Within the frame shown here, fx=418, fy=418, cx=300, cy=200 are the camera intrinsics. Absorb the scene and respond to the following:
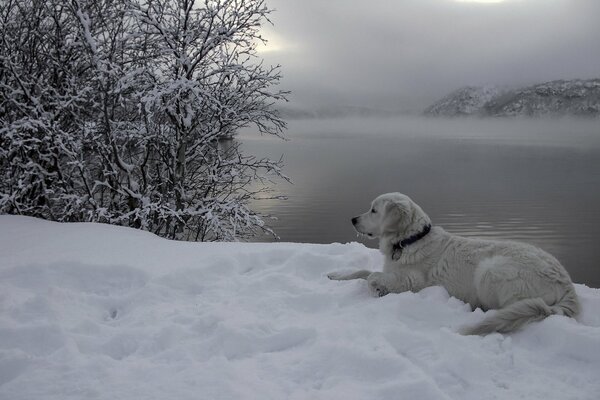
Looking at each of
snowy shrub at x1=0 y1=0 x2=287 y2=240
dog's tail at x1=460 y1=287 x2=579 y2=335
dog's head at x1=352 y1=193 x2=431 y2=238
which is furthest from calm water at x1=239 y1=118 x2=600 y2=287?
dog's tail at x1=460 y1=287 x2=579 y2=335

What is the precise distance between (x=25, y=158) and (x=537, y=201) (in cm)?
3027

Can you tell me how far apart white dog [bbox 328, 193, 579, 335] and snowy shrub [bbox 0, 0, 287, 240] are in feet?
20.1

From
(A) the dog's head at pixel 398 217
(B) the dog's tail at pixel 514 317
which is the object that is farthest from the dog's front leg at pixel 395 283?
(B) the dog's tail at pixel 514 317

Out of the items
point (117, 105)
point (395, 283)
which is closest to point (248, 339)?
point (395, 283)

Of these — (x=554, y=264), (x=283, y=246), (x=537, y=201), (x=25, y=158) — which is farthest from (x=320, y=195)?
(x=554, y=264)

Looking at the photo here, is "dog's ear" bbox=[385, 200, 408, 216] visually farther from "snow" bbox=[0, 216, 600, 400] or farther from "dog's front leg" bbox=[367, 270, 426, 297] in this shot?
"snow" bbox=[0, 216, 600, 400]

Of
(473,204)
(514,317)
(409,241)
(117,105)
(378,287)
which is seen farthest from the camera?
(473,204)

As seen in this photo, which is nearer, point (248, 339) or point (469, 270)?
point (248, 339)

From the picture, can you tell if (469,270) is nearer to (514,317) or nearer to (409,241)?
(409,241)

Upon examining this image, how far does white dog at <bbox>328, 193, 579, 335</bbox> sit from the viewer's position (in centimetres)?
383

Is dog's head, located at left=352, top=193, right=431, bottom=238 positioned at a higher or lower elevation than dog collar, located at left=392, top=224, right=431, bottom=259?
higher

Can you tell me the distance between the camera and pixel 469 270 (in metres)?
4.58

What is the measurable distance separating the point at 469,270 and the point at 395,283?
0.82 metres

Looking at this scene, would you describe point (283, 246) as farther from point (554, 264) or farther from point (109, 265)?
point (554, 264)
